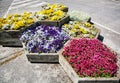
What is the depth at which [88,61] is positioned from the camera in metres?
6.05

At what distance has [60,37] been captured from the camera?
Result: 7.69 m

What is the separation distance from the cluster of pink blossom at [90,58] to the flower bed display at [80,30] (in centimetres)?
82

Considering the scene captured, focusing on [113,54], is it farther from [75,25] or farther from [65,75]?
[75,25]


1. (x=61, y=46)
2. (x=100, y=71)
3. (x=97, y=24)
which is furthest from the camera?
(x=97, y=24)

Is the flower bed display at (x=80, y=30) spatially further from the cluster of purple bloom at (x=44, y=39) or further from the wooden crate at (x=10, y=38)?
the wooden crate at (x=10, y=38)

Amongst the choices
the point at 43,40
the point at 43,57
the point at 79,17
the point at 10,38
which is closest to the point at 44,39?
the point at 43,40

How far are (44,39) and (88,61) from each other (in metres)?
2.78

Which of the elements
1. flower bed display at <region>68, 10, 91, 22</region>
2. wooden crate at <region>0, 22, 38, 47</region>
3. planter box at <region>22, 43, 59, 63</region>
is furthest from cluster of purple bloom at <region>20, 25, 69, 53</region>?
flower bed display at <region>68, 10, 91, 22</region>

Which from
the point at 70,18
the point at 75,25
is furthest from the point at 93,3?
the point at 75,25

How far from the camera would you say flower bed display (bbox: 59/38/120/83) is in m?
5.50

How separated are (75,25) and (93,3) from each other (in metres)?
7.94

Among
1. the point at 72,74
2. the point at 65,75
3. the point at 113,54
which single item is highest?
the point at 113,54

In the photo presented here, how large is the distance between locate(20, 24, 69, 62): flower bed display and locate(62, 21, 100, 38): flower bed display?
72 centimetres

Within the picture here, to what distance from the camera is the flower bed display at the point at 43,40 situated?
284 inches
